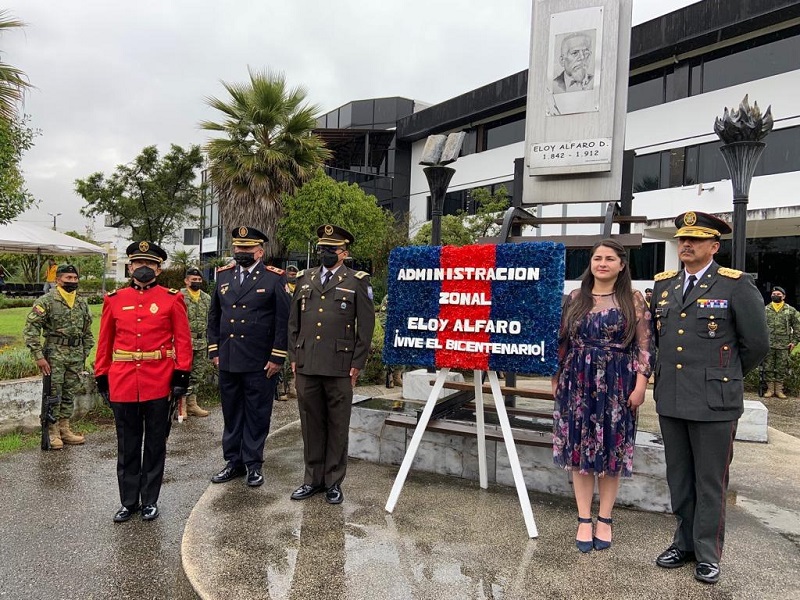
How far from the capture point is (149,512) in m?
3.87

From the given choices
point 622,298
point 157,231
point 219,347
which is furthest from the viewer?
point 157,231

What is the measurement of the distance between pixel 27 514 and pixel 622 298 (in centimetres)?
412

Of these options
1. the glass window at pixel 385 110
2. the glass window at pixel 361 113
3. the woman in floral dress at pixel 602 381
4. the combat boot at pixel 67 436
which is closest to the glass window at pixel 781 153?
the woman in floral dress at pixel 602 381

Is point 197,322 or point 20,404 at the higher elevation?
point 197,322

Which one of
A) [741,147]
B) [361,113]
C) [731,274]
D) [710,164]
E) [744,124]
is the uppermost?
[361,113]

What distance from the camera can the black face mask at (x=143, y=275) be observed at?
3.89 m

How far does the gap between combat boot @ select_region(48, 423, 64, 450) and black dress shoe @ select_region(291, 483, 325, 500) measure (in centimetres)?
287

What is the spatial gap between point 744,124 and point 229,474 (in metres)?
5.94

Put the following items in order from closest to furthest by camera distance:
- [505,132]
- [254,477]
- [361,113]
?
[254,477] → [505,132] → [361,113]

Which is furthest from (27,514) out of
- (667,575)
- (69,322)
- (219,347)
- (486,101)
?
(486,101)

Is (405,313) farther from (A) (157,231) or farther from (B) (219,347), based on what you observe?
(A) (157,231)

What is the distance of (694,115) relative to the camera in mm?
16938

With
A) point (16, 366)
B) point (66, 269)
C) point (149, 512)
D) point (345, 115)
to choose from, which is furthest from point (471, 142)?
point (149, 512)

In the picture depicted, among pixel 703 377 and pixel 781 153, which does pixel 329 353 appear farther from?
pixel 781 153
